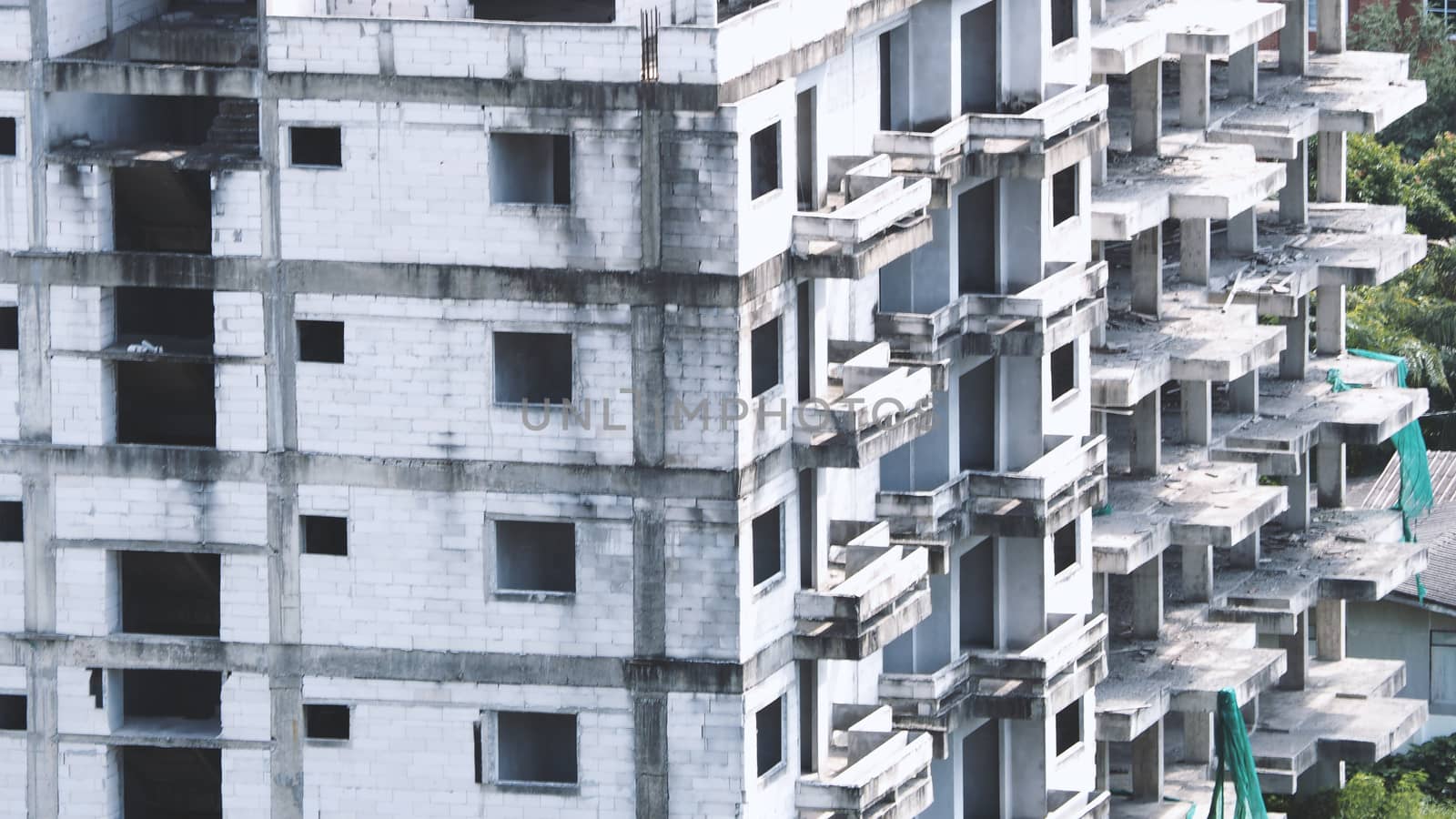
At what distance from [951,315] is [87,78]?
1743cm

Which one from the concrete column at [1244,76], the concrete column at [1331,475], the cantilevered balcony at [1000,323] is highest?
the concrete column at [1244,76]

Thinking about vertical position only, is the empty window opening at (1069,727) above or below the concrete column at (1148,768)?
above

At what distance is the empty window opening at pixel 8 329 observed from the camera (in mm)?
77000

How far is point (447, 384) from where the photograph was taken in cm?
7531

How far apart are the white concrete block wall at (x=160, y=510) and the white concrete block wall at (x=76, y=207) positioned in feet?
13.4

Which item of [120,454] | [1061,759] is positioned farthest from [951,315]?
[120,454]

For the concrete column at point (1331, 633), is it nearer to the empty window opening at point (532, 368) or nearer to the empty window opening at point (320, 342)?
the empty window opening at point (532, 368)

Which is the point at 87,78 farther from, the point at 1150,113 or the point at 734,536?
the point at 1150,113

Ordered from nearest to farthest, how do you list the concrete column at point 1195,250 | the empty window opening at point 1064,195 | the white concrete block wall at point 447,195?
the white concrete block wall at point 447,195 → the empty window opening at point 1064,195 → the concrete column at point 1195,250

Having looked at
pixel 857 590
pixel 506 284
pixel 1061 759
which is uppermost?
pixel 506 284

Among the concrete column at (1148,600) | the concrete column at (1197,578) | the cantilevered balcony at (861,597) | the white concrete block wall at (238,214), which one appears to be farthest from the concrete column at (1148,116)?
the white concrete block wall at (238,214)

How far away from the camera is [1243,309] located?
99188 millimetres

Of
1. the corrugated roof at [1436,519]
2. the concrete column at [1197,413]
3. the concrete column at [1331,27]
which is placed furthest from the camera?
the corrugated roof at [1436,519]

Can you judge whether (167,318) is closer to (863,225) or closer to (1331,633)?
(863,225)
